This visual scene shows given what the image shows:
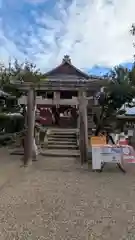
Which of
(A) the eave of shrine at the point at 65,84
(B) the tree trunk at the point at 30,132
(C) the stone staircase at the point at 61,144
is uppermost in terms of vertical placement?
(A) the eave of shrine at the point at 65,84

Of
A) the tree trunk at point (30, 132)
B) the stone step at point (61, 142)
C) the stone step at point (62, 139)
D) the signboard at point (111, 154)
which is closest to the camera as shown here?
the signboard at point (111, 154)

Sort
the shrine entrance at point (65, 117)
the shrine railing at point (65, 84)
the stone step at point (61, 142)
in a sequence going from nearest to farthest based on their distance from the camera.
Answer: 1. the shrine railing at point (65, 84)
2. the stone step at point (61, 142)
3. the shrine entrance at point (65, 117)

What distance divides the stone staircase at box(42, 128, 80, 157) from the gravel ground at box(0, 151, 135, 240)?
118 inches

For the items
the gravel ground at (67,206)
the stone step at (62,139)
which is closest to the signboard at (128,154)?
the gravel ground at (67,206)

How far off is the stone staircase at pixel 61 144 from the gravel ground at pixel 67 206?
2.99 metres

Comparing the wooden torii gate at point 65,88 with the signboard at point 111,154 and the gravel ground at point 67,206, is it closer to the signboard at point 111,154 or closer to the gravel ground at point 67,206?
the signboard at point 111,154

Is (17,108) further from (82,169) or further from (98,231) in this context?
(98,231)

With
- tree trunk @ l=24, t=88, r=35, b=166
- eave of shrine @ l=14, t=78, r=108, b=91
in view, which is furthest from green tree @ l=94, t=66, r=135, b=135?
tree trunk @ l=24, t=88, r=35, b=166

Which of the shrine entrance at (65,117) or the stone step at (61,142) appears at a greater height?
the shrine entrance at (65,117)

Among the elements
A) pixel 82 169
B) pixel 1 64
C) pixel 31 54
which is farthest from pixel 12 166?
pixel 31 54

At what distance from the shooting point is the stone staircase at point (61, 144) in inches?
398

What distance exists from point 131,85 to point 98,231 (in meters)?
12.7

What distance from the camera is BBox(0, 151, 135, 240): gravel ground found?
3348 mm

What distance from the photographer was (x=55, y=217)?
151 inches
